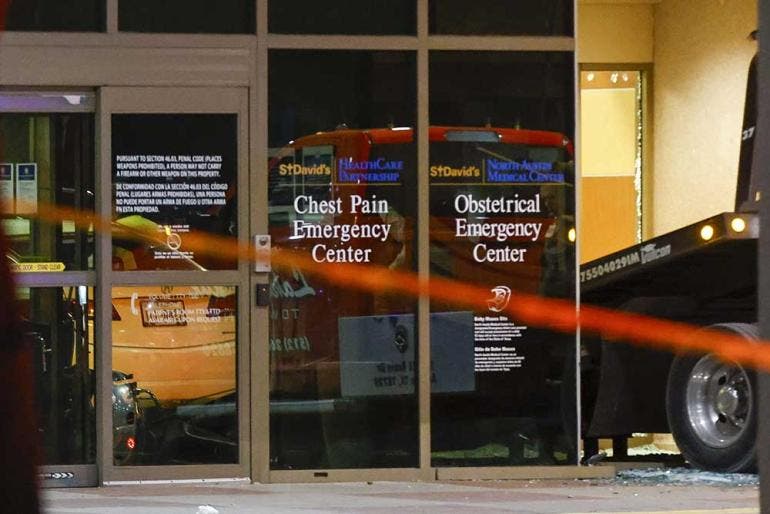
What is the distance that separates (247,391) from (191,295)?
0.69 metres

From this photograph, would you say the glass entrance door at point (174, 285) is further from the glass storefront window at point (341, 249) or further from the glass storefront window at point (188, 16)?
the glass storefront window at point (188, 16)

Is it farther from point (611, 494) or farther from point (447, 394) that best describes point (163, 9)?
point (611, 494)

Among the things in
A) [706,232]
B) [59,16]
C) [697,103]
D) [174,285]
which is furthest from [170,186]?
[697,103]

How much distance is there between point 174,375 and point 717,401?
343cm

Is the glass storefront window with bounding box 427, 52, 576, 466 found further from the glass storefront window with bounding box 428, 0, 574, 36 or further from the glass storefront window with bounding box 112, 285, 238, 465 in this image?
the glass storefront window with bounding box 112, 285, 238, 465

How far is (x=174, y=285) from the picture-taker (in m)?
10.4

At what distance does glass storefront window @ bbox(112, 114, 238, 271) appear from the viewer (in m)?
10.3

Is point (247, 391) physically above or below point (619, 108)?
below

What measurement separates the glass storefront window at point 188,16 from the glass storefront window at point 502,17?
47.9 inches

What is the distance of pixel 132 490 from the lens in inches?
402

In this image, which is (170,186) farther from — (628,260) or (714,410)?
(714,410)

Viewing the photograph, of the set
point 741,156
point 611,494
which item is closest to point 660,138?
point 741,156

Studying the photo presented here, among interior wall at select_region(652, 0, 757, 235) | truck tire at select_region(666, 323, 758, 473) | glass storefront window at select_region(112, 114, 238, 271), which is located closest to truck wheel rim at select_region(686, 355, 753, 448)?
truck tire at select_region(666, 323, 758, 473)

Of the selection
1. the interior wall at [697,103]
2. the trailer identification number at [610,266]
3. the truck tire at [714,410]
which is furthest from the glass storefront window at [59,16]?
the interior wall at [697,103]
